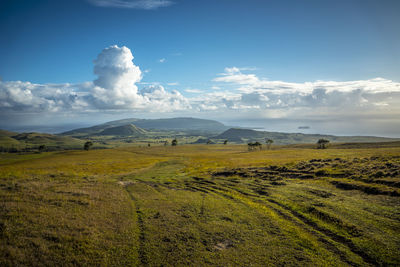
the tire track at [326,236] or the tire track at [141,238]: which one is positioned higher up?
the tire track at [326,236]

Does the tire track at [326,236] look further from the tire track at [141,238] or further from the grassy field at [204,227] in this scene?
the tire track at [141,238]

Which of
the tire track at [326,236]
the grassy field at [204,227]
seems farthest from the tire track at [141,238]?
the tire track at [326,236]

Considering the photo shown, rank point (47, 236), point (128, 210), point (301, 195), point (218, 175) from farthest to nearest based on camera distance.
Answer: point (218, 175)
point (301, 195)
point (128, 210)
point (47, 236)

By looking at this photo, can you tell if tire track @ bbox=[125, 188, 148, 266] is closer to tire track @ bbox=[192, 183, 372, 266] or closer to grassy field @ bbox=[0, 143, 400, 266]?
grassy field @ bbox=[0, 143, 400, 266]

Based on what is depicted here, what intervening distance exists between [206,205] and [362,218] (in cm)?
1762

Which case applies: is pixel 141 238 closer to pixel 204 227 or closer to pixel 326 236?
pixel 204 227

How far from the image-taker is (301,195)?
2931 centimetres

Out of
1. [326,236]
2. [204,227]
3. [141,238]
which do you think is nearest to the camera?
[141,238]

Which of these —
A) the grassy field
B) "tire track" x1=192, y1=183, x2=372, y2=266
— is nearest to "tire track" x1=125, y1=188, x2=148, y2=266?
the grassy field

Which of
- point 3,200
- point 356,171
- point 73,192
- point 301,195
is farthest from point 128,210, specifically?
point 356,171

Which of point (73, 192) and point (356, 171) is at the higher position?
point (356, 171)

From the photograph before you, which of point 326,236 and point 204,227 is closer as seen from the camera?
point 326,236

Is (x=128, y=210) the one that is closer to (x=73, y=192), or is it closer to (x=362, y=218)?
(x=73, y=192)

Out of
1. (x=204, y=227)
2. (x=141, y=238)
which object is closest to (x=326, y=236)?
(x=204, y=227)
